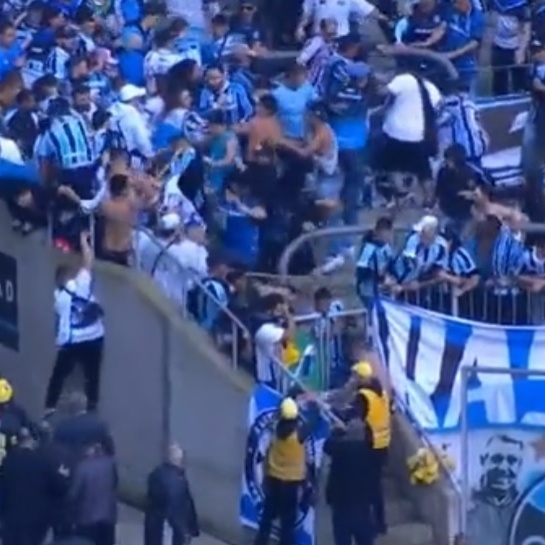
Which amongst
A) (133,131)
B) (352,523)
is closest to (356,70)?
(133,131)

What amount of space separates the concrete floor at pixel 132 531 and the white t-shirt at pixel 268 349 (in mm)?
1442

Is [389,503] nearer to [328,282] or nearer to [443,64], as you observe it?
[328,282]

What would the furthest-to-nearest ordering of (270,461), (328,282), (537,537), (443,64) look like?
(443,64) < (328,282) < (270,461) < (537,537)

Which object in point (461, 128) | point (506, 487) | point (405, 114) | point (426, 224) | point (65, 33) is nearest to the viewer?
point (506, 487)

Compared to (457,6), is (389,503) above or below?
below

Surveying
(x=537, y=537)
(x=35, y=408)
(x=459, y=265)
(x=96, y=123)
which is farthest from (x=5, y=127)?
(x=537, y=537)

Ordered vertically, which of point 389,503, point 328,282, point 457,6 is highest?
point 457,6

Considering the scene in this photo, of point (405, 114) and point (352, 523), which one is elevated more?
point (405, 114)

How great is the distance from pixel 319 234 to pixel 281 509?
276cm

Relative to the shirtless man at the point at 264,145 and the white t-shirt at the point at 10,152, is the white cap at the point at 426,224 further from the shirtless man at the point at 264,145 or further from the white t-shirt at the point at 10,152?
the white t-shirt at the point at 10,152

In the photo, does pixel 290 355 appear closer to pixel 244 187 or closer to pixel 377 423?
pixel 377 423

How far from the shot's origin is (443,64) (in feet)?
79.9

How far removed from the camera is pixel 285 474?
18.9m

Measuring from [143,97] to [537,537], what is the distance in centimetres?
656
